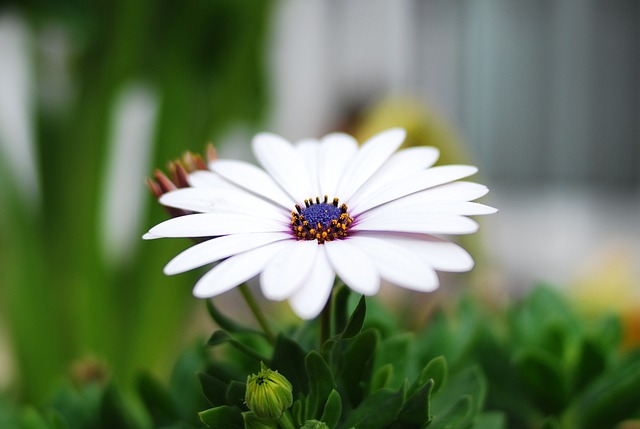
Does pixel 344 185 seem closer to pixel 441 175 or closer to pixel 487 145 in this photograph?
pixel 441 175

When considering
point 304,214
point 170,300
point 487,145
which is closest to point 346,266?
point 304,214

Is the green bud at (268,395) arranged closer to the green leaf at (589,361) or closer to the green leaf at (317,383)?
the green leaf at (317,383)

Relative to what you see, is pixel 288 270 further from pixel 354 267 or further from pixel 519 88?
pixel 519 88

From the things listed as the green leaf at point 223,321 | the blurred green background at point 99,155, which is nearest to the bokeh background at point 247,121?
the blurred green background at point 99,155

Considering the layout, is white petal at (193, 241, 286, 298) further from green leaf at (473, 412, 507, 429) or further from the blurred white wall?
the blurred white wall

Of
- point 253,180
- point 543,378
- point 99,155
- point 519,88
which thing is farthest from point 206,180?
point 519,88

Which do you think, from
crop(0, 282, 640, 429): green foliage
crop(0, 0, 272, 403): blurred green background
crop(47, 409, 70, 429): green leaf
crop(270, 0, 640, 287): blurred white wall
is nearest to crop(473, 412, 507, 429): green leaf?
crop(0, 282, 640, 429): green foliage
